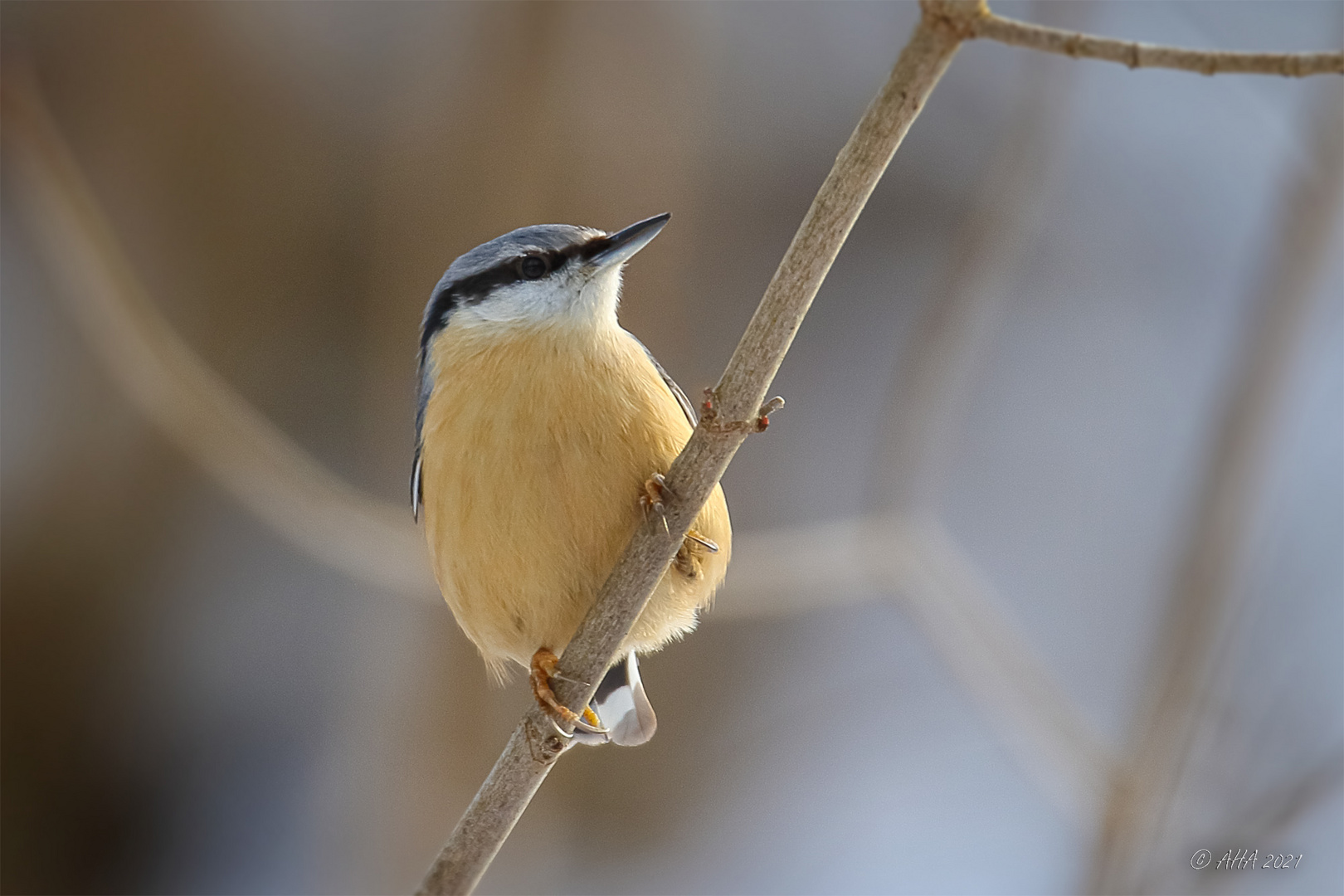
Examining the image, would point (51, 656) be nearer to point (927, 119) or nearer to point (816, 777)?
point (816, 777)

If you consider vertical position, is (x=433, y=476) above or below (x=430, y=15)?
below

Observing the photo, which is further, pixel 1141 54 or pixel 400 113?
pixel 400 113

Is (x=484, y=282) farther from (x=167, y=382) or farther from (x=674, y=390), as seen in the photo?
(x=167, y=382)

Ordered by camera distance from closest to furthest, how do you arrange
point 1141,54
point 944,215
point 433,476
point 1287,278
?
point 1141,54 < point 1287,278 < point 433,476 < point 944,215

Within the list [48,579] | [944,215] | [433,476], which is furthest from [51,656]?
[944,215]

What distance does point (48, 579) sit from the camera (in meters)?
4.10

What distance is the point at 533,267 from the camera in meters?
2.22

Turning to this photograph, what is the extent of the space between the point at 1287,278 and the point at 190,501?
3950 mm

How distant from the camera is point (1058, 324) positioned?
4.66 m

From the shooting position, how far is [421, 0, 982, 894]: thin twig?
4.16 ft

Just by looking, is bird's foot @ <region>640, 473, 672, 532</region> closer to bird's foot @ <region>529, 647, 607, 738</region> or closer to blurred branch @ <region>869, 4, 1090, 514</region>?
bird's foot @ <region>529, 647, 607, 738</region>

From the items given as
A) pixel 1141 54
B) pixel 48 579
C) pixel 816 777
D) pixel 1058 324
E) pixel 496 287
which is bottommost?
pixel 816 777

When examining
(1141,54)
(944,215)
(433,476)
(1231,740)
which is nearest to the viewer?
(1141,54)

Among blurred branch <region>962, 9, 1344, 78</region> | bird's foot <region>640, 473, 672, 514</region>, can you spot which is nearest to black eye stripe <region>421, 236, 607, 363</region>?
bird's foot <region>640, 473, 672, 514</region>
